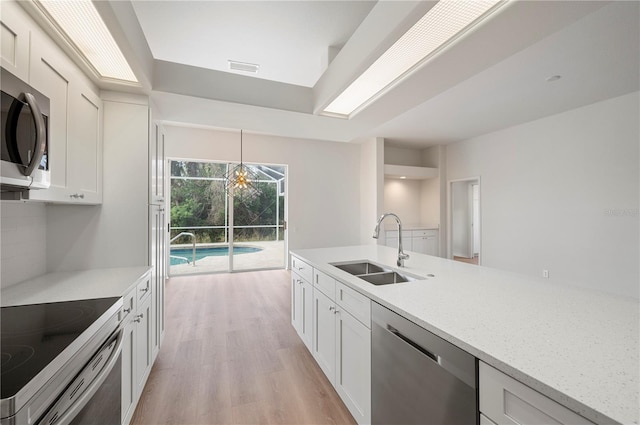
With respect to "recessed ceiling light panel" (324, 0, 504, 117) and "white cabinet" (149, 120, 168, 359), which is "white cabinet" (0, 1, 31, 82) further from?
"recessed ceiling light panel" (324, 0, 504, 117)

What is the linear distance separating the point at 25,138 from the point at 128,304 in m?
0.98

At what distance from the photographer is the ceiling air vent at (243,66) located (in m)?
3.16

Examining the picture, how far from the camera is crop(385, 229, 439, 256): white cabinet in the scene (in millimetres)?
5918

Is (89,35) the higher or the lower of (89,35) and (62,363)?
the higher

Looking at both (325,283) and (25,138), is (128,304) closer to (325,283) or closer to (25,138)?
(25,138)

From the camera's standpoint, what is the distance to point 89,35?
1536mm

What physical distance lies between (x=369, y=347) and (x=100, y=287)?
1.66 m

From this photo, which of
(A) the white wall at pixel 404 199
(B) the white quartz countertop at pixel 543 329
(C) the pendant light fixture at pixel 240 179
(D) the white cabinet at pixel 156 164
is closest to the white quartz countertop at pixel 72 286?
(D) the white cabinet at pixel 156 164

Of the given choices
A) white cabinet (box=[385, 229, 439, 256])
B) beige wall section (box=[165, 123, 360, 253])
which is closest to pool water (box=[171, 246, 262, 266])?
beige wall section (box=[165, 123, 360, 253])

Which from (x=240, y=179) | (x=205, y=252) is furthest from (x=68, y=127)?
(x=205, y=252)

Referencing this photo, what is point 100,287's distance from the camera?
1575 millimetres

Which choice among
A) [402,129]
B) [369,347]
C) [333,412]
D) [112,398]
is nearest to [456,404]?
[369,347]

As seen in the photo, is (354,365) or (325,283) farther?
(325,283)

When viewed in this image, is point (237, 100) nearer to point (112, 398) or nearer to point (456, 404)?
point (112, 398)
